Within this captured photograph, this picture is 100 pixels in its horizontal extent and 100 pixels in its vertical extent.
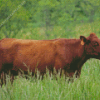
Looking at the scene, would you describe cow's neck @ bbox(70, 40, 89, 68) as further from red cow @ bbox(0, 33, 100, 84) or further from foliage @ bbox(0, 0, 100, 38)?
foliage @ bbox(0, 0, 100, 38)

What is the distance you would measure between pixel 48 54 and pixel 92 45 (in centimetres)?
104

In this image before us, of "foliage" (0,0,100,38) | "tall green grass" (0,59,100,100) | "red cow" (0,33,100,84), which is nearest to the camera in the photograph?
"tall green grass" (0,59,100,100)

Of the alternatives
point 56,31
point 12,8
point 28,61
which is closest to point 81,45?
point 28,61

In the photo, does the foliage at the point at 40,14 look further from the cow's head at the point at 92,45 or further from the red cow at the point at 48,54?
the cow's head at the point at 92,45

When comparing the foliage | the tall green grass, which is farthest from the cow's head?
the foliage

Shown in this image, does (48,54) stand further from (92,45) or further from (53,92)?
(53,92)

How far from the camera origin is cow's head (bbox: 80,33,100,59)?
4.69 m

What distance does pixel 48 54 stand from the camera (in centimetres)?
471

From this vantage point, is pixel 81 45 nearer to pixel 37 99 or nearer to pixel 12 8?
pixel 37 99

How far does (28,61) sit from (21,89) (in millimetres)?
1250

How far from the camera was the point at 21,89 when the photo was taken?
3.54 m

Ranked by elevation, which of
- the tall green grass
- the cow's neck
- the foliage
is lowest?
the tall green grass

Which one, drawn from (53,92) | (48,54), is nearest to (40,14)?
(48,54)

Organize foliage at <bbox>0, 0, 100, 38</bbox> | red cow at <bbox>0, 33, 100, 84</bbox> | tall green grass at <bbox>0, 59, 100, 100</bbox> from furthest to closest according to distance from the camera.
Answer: foliage at <bbox>0, 0, 100, 38</bbox>
red cow at <bbox>0, 33, 100, 84</bbox>
tall green grass at <bbox>0, 59, 100, 100</bbox>
